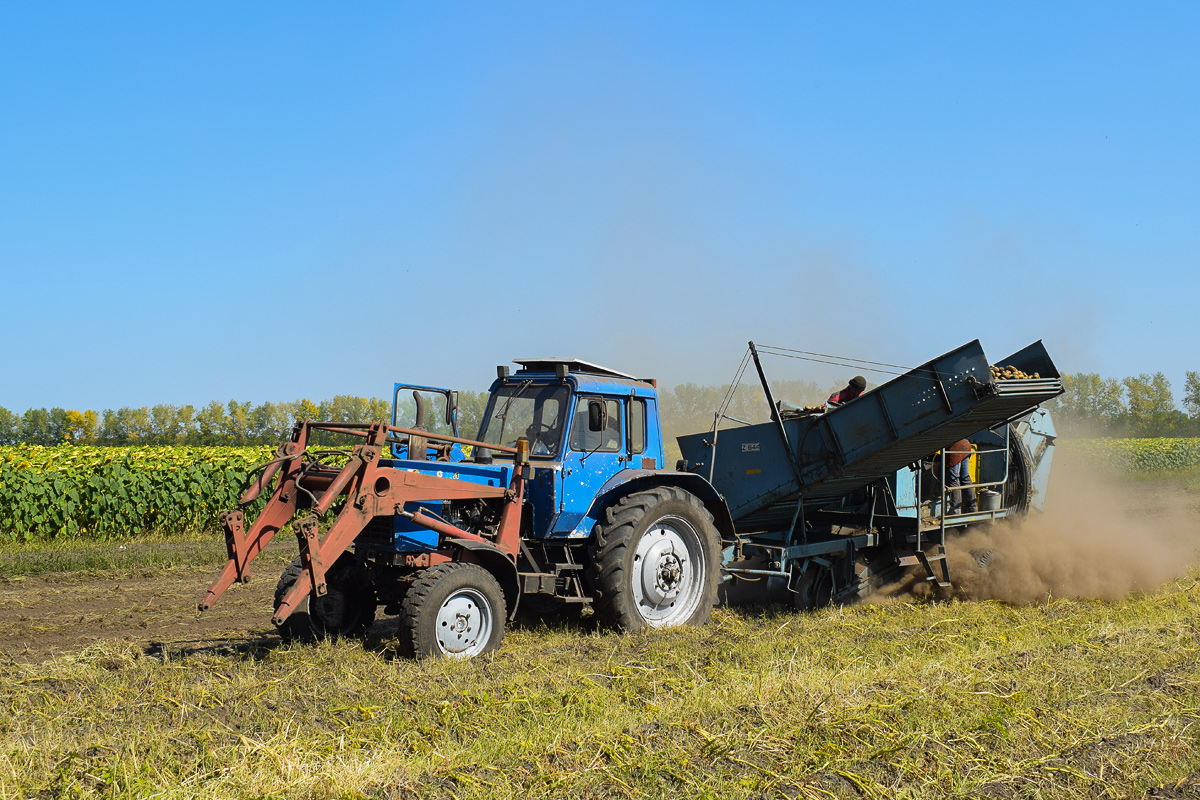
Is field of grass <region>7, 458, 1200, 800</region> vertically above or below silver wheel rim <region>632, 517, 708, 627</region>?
below

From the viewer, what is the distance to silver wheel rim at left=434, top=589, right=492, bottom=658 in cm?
692

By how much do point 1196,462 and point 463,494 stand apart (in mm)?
41736

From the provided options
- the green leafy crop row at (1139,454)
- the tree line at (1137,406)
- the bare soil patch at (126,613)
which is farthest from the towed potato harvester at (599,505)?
the tree line at (1137,406)

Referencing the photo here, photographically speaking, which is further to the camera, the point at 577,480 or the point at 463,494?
the point at 577,480

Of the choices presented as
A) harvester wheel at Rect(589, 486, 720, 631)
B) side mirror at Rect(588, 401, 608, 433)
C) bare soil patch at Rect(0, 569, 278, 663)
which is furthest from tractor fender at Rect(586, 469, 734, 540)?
bare soil patch at Rect(0, 569, 278, 663)

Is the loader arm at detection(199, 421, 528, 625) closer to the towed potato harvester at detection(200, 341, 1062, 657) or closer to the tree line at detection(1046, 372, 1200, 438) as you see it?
the towed potato harvester at detection(200, 341, 1062, 657)

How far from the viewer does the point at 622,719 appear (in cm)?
546

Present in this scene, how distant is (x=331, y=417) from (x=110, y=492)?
2840cm

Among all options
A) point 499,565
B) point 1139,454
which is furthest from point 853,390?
point 1139,454

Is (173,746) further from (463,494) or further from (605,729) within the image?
(463,494)

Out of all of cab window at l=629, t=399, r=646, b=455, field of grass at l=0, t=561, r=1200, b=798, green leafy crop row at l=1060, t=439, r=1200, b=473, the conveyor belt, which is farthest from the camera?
green leafy crop row at l=1060, t=439, r=1200, b=473

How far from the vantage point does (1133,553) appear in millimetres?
11258

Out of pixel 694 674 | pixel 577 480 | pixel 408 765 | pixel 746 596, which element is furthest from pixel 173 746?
pixel 746 596

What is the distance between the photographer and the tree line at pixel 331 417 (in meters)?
20.8
